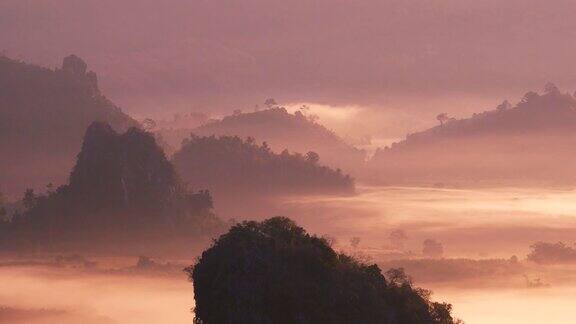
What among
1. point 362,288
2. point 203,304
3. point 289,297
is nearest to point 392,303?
point 362,288

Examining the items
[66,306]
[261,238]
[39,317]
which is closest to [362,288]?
[261,238]

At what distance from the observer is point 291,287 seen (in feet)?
241

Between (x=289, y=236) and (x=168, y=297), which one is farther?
(x=168, y=297)

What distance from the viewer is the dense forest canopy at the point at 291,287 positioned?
238 ft

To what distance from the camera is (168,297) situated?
198875 millimetres

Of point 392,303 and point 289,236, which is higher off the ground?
point 289,236

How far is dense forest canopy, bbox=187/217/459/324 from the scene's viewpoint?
7244 centimetres

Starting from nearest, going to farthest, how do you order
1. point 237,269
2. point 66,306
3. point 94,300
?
point 237,269
point 66,306
point 94,300

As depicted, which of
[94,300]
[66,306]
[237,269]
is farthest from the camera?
[94,300]

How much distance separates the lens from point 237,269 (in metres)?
72.9

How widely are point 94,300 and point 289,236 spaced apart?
12692 centimetres

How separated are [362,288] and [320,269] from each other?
3.28m

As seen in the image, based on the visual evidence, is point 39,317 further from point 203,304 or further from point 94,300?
point 203,304

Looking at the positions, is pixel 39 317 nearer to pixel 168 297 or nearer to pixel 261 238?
pixel 168 297
